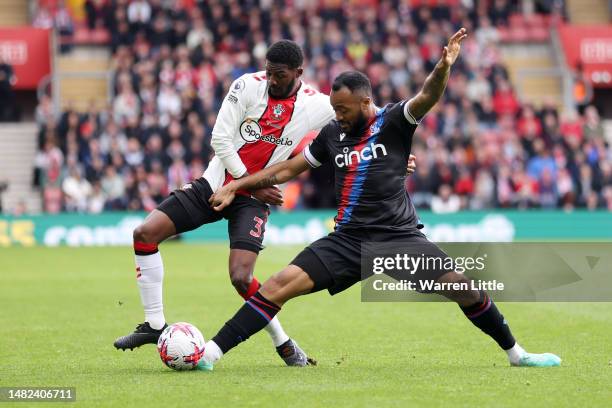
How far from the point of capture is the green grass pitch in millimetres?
7523

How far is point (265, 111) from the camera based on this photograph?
9.77 m

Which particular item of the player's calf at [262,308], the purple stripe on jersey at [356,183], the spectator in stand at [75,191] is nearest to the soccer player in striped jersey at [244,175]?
the player's calf at [262,308]

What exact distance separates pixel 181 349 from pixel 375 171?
2016mm

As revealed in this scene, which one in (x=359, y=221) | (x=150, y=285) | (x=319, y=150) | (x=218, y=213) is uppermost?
(x=319, y=150)

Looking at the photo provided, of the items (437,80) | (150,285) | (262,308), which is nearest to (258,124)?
(150,285)

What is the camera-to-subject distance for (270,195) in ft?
31.2

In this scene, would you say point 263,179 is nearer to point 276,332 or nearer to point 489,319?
point 276,332

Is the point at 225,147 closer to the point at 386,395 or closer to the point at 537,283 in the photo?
the point at 386,395

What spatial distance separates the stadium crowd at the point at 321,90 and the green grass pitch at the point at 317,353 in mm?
10381

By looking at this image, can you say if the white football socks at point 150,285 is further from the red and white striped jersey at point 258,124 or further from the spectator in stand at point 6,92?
the spectator in stand at point 6,92

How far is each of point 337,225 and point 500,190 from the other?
789 inches

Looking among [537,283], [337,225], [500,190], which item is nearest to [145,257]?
[337,225]

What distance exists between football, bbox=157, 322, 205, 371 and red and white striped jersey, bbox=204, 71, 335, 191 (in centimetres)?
158

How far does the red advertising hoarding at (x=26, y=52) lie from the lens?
1292 inches
